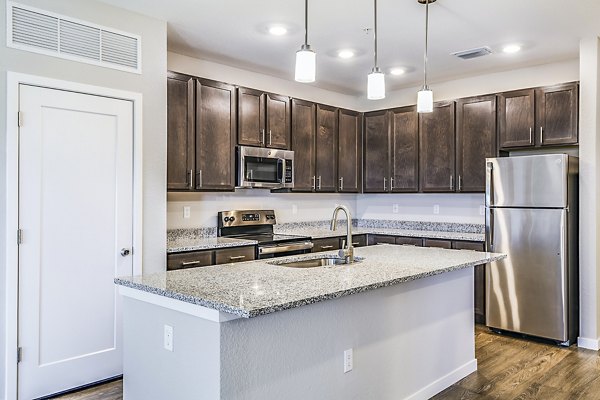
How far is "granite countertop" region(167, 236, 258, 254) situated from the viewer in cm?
368

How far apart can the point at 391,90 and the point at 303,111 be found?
1411 millimetres

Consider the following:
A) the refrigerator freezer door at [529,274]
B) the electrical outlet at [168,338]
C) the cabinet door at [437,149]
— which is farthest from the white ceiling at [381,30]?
the electrical outlet at [168,338]

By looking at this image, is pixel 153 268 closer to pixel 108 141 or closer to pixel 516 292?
pixel 108 141

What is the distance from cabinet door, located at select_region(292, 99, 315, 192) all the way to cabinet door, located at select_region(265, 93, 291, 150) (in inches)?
3.7

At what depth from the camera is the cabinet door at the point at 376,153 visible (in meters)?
5.52

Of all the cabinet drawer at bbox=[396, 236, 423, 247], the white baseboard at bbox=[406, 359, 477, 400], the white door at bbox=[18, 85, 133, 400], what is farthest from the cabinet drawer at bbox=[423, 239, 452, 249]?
the white door at bbox=[18, 85, 133, 400]

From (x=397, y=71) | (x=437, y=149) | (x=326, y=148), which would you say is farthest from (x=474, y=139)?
(x=326, y=148)

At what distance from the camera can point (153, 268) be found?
3492 mm

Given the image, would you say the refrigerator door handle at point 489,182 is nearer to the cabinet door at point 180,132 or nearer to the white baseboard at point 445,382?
the white baseboard at point 445,382

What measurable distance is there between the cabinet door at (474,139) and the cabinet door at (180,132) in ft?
9.05

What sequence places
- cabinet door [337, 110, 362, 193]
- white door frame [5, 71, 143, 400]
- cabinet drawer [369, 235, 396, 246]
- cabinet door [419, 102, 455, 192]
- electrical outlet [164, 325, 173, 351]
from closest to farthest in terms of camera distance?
electrical outlet [164, 325, 173, 351]
white door frame [5, 71, 143, 400]
cabinet door [419, 102, 455, 192]
cabinet drawer [369, 235, 396, 246]
cabinet door [337, 110, 362, 193]

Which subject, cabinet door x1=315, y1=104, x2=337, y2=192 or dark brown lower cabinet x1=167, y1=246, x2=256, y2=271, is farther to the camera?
cabinet door x1=315, y1=104, x2=337, y2=192

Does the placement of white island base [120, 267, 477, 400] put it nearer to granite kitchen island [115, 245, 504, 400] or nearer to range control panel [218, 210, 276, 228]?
granite kitchen island [115, 245, 504, 400]

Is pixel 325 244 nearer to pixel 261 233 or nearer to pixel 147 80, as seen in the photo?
pixel 261 233
